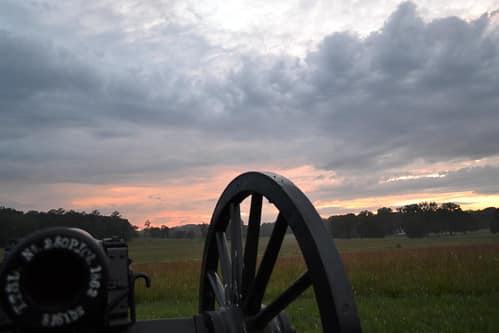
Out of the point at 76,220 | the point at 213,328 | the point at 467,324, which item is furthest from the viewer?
the point at 467,324

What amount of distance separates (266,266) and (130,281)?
0.90 m

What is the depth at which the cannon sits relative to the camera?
201 cm

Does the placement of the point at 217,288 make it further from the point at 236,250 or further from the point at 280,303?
the point at 280,303

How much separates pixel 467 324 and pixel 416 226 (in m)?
77.2

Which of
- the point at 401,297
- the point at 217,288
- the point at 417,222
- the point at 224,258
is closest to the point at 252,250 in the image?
the point at 224,258

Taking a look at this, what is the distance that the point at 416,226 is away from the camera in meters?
79.4

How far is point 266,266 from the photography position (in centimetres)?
291

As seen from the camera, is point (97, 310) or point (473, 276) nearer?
point (97, 310)

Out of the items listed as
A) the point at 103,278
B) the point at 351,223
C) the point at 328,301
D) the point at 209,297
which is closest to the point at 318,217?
the point at 328,301

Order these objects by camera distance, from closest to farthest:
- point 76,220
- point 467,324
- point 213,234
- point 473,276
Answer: point 213,234 → point 76,220 → point 467,324 → point 473,276

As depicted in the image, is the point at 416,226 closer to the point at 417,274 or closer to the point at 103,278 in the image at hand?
the point at 417,274

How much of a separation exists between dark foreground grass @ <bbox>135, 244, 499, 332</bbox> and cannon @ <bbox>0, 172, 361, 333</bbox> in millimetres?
3802

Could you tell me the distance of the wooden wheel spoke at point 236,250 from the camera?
11.0ft

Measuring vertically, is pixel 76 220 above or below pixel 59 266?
above
